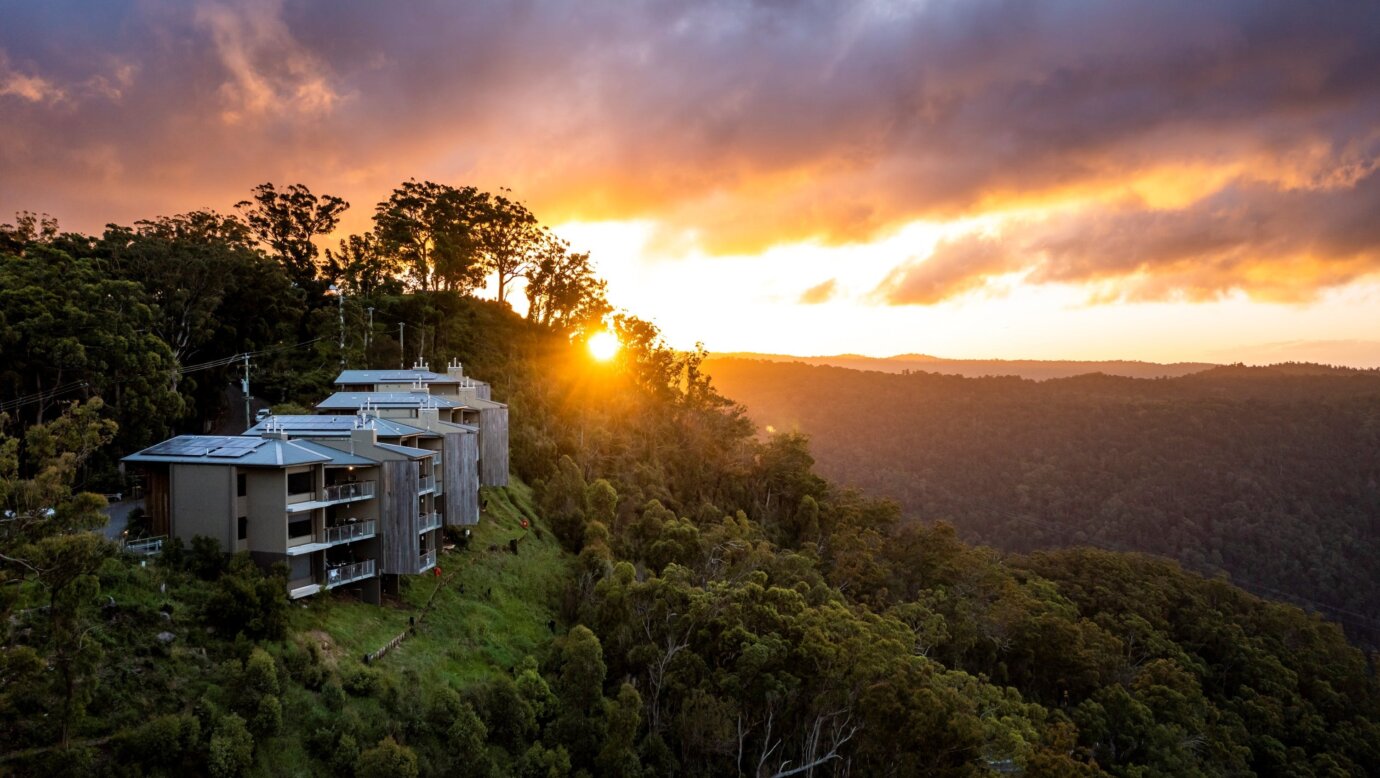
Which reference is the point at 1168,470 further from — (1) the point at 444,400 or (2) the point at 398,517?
(2) the point at 398,517

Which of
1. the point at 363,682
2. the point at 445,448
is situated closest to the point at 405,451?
the point at 445,448

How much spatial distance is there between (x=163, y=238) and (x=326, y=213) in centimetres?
1633

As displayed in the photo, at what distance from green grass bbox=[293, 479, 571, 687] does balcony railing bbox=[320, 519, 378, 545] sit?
2.10 meters

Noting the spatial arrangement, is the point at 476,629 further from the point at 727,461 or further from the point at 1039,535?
the point at 1039,535

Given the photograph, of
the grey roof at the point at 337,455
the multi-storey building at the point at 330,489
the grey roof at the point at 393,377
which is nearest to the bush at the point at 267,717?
the multi-storey building at the point at 330,489

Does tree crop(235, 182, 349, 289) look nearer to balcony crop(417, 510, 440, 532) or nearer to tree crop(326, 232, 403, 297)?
tree crop(326, 232, 403, 297)

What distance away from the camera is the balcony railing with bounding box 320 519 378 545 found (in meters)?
24.4

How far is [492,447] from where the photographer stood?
36.9 meters

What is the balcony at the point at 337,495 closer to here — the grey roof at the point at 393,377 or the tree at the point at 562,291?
the grey roof at the point at 393,377

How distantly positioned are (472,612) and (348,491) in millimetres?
7507

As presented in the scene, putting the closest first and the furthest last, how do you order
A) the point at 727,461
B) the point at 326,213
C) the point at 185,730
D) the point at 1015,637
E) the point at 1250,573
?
the point at 185,730 < the point at 1015,637 < the point at 326,213 < the point at 727,461 < the point at 1250,573

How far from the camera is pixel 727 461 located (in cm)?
6316

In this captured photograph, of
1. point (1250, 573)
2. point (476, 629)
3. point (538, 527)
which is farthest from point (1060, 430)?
point (476, 629)

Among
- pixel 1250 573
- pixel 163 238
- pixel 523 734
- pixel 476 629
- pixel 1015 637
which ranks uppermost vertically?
pixel 163 238
